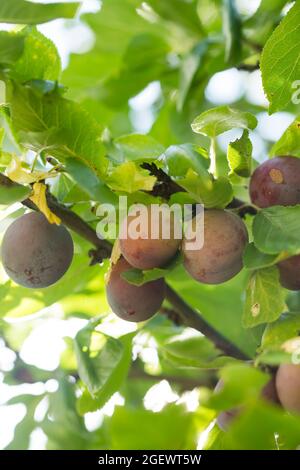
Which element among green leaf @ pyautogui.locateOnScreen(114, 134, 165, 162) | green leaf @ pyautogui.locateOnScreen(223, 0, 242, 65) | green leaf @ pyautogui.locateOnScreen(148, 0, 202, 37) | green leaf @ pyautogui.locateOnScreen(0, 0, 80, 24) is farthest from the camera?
green leaf @ pyautogui.locateOnScreen(148, 0, 202, 37)

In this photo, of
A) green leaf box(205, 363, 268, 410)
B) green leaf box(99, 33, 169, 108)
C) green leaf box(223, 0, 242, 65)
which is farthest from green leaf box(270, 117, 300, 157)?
green leaf box(99, 33, 169, 108)

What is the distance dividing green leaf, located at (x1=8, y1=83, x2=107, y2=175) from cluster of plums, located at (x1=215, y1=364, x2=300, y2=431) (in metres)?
0.50

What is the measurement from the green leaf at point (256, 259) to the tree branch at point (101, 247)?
0.39 m

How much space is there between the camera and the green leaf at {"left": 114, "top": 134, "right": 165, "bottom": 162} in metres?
1.66

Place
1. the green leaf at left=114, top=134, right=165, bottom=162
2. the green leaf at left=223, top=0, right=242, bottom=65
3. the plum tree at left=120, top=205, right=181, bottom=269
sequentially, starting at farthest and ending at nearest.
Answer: the green leaf at left=223, top=0, right=242, bottom=65 → the green leaf at left=114, top=134, right=165, bottom=162 → the plum tree at left=120, top=205, right=181, bottom=269

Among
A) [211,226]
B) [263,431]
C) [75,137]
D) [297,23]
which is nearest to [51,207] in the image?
[75,137]

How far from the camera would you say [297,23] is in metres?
1.55

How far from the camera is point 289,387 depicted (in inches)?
57.7

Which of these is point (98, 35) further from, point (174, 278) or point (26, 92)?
point (26, 92)

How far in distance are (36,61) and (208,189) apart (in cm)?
40

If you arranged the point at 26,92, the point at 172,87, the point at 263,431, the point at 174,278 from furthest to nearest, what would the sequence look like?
1. the point at 172,87
2. the point at 174,278
3. the point at 26,92
4. the point at 263,431


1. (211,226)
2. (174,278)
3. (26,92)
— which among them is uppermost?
(26,92)

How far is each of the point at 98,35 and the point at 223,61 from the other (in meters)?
0.59

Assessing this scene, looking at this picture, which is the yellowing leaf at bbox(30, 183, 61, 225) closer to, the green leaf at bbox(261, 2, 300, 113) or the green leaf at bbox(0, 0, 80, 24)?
the green leaf at bbox(0, 0, 80, 24)
